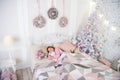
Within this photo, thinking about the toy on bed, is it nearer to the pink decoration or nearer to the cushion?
the cushion

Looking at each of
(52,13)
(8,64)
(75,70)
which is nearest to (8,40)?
(8,64)

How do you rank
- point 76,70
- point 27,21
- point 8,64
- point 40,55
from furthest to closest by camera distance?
point 27,21
point 8,64
point 40,55
point 76,70

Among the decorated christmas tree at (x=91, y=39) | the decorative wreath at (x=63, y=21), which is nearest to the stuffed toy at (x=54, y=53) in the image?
the decorated christmas tree at (x=91, y=39)

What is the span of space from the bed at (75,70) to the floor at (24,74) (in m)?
0.58

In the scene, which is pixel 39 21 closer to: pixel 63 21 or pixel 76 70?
pixel 63 21

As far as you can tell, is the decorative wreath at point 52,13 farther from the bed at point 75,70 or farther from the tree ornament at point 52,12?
the bed at point 75,70

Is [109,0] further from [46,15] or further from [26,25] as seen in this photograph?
[26,25]

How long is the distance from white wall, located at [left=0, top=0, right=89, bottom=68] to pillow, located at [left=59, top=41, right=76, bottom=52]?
39 cm

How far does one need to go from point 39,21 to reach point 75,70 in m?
1.48

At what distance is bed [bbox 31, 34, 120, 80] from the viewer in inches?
76.8

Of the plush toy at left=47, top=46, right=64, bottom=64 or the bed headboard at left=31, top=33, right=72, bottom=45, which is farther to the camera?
the bed headboard at left=31, top=33, right=72, bottom=45

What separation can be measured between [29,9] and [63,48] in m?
1.08

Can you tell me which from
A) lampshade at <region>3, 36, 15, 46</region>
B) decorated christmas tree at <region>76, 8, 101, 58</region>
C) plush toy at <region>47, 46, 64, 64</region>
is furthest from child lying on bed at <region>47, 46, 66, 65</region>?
lampshade at <region>3, 36, 15, 46</region>

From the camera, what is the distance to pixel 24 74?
314 cm
